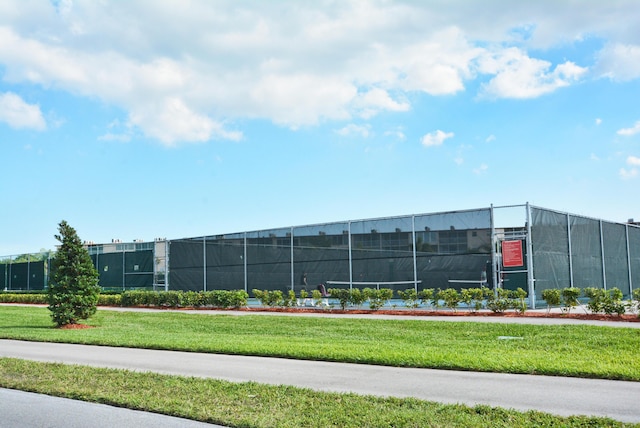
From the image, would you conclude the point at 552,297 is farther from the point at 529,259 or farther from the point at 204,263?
the point at 204,263

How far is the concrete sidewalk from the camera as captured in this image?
688 centimetres

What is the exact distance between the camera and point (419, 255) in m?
21.8

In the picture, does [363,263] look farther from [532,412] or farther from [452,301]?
[532,412]

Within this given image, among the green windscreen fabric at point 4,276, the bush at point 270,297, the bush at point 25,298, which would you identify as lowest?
the bush at point 25,298

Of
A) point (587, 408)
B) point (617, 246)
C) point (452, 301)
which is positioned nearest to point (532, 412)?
point (587, 408)

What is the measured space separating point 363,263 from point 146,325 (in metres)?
8.63

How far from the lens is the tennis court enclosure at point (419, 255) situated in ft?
67.2

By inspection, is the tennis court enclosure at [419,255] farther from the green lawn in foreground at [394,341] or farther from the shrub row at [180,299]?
Result: the green lawn in foreground at [394,341]

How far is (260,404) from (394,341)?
253 inches

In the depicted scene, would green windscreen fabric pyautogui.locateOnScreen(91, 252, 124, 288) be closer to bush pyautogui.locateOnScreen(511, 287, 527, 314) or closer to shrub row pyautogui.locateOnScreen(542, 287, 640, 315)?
bush pyautogui.locateOnScreen(511, 287, 527, 314)

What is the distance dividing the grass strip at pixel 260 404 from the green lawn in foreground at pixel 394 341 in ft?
8.77

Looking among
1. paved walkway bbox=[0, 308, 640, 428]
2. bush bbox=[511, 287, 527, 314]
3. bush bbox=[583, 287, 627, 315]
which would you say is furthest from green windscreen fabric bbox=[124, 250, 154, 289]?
bush bbox=[583, 287, 627, 315]

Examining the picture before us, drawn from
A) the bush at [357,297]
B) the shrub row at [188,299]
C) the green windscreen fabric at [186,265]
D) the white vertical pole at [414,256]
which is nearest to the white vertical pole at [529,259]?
the white vertical pole at [414,256]

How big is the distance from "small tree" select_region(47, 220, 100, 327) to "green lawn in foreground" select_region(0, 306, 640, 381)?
2.01ft
